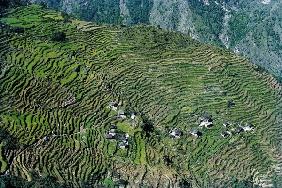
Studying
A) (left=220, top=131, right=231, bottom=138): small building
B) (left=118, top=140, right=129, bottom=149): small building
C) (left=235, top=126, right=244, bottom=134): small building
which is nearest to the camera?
(left=118, top=140, right=129, bottom=149): small building

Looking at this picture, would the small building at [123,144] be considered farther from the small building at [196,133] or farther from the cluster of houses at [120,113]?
the small building at [196,133]

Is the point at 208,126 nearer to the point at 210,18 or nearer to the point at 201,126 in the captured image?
the point at 201,126

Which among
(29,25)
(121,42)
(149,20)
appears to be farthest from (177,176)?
(149,20)

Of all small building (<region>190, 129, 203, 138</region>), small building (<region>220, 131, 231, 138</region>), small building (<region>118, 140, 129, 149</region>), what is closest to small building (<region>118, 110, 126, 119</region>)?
small building (<region>118, 140, 129, 149</region>)

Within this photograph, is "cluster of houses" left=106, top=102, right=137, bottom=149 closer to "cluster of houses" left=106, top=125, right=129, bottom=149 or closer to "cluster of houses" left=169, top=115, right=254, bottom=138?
"cluster of houses" left=106, top=125, right=129, bottom=149

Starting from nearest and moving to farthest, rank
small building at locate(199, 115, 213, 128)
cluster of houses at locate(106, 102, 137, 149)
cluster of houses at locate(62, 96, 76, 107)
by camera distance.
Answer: cluster of houses at locate(106, 102, 137, 149)
cluster of houses at locate(62, 96, 76, 107)
small building at locate(199, 115, 213, 128)

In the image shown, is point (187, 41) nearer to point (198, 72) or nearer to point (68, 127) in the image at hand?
point (198, 72)

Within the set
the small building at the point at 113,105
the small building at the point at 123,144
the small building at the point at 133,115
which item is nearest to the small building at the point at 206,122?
the small building at the point at 133,115
